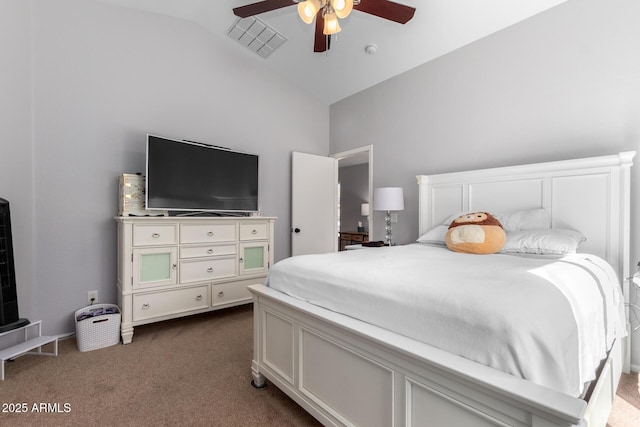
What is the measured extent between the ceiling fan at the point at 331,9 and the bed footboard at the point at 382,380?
5.58 feet

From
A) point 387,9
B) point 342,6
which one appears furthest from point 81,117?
point 387,9

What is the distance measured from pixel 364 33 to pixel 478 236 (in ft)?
7.88

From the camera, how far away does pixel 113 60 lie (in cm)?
288

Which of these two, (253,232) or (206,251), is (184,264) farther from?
(253,232)

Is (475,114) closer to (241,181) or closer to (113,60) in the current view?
(241,181)

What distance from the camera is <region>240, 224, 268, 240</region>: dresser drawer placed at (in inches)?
127

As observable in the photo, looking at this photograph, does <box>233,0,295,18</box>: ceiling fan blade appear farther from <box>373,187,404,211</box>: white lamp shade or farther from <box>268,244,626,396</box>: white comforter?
<box>373,187,404,211</box>: white lamp shade

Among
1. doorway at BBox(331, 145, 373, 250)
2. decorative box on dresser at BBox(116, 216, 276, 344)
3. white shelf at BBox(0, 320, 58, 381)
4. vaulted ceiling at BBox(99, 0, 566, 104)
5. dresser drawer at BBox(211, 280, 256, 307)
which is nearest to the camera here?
white shelf at BBox(0, 320, 58, 381)

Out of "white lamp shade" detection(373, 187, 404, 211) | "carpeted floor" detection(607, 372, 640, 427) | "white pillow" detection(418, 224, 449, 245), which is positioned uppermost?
"white lamp shade" detection(373, 187, 404, 211)

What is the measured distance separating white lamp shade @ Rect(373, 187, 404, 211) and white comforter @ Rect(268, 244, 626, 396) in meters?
1.63

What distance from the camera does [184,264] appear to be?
2.84 meters

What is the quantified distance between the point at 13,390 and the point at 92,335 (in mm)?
572

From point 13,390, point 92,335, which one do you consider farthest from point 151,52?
point 13,390

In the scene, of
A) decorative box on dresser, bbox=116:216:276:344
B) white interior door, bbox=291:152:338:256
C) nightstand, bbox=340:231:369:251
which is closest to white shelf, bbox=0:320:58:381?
decorative box on dresser, bbox=116:216:276:344
